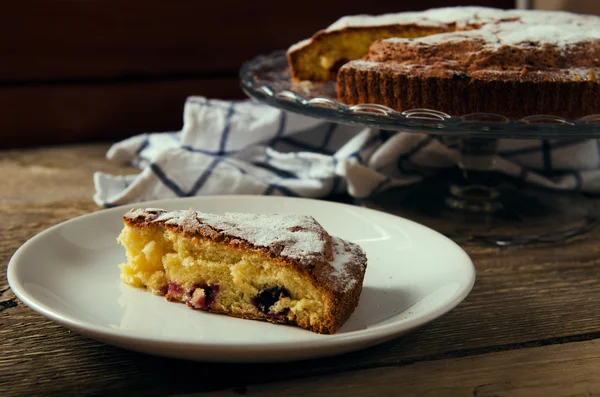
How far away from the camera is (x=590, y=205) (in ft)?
5.42

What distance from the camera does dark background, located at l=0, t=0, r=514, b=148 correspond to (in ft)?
7.24

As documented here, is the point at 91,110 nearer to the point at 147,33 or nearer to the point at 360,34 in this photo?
the point at 147,33

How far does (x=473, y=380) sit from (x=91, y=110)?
1712 millimetres

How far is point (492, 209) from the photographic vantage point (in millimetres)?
1588

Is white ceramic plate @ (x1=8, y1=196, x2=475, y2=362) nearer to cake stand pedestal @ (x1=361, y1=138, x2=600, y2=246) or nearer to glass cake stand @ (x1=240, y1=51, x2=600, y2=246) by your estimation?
glass cake stand @ (x1=240, y1=51, x2=600, y2=246)

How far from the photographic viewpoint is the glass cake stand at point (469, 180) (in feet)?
4.03

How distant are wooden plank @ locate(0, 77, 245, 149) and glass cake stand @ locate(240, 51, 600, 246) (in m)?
0.60

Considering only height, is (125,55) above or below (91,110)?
above

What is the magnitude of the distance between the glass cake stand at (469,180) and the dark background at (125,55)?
56 centimetres

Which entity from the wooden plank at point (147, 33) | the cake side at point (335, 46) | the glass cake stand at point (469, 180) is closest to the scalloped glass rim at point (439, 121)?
the glass cake stand at point (469, 180)

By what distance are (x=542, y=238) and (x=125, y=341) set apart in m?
0.90

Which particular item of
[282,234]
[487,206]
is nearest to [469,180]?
[487,206]

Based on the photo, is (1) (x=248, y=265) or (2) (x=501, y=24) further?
(2) (x=501, y=24)

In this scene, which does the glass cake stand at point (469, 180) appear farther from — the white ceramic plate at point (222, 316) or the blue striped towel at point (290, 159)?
the white ceramic plate at point (222, 316)
